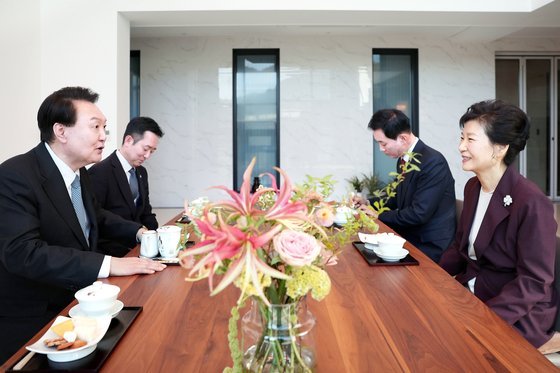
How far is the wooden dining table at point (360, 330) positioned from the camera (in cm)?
96

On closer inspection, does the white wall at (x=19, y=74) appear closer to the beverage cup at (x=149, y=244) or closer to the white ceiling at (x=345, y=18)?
the white ceiling at (x=345, y=18)

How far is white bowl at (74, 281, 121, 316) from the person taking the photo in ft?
3.82

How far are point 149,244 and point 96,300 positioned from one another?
0.66 m

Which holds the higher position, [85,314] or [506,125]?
[506,125]

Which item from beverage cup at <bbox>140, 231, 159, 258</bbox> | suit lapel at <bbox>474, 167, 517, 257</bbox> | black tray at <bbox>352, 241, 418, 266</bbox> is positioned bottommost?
black tray at <bbox>352, 241, 418, 266</bbox>

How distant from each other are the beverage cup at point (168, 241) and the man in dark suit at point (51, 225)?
0.14 m

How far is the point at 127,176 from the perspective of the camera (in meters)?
3.00

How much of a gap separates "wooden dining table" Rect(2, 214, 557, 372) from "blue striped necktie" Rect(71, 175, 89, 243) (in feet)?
1.74

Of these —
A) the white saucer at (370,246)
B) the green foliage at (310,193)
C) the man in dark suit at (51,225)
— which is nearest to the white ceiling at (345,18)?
the man in dark suit at (51,225)

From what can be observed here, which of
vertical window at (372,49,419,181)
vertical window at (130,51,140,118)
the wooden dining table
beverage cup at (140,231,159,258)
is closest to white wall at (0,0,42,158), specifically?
vertical window at (130,51,140,118)

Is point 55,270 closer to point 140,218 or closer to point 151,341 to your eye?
point 151,341

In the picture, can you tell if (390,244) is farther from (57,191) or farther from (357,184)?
(357,184)

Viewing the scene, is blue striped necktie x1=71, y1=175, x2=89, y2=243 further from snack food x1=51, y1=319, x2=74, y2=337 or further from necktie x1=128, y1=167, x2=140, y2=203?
necktie x1=128, y1=167, x2=140, y2=203

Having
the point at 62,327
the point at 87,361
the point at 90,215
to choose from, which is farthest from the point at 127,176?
the point at 87,361
